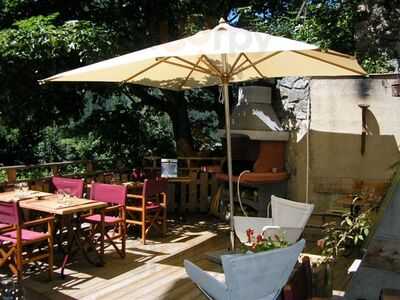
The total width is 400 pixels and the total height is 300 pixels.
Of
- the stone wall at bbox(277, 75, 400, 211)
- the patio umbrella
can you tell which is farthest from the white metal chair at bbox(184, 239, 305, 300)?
the stone wall at bbox(277, 75, 400, 211)

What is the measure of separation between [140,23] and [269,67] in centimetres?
359

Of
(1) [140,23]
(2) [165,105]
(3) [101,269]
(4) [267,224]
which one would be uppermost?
(1) [140,23]

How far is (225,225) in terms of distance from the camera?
702 cm

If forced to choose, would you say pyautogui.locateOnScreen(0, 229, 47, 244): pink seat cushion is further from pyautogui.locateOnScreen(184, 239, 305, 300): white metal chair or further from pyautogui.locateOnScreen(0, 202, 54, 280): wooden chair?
pyautogui.locateOnScreen(184, 239, 305, 300): white metal chair

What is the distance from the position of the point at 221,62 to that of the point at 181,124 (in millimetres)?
4245

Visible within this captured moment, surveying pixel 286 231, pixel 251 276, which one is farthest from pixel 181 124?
pixel 251 276

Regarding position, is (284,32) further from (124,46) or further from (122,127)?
(122,127)

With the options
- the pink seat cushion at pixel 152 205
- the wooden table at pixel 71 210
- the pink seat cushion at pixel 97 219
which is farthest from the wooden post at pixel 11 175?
the pink seat cushion at pixel 152 205

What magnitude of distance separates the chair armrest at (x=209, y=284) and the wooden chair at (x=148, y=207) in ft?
10.3

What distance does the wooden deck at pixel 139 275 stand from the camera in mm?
4105

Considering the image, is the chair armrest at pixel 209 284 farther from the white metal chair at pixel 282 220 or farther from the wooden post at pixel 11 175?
the wooden post at pixel 11 175

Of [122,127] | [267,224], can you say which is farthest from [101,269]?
[122,127]

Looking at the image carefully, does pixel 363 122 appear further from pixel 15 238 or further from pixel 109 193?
pixel 15 238

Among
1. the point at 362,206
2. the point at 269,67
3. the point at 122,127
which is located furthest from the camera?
the point at 122,127
